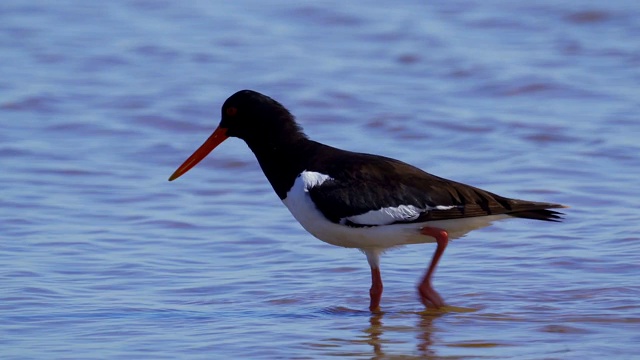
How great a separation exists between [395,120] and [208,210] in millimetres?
3203

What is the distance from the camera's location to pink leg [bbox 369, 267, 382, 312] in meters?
7.10

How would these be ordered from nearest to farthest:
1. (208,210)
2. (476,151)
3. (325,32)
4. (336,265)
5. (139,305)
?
1. (139,305)
2. (336,265)
3. (208,210)
4. (476,151)
5. (325,32)

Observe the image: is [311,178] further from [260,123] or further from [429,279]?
[429,279]

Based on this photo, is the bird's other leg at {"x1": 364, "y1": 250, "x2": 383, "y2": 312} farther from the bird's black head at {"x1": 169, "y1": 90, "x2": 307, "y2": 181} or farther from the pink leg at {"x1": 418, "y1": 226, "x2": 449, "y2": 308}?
the bird's black head at {"x1": 169, "y1": 90, "x2": 307, "y2": 181}

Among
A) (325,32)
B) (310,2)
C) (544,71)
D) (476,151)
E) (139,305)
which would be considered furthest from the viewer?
(310,2)

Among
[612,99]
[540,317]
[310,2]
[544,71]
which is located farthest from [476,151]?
[310,2]

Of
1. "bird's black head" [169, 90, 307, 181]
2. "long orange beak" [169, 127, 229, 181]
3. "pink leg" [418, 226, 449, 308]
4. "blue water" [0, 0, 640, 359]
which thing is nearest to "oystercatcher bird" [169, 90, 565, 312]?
"pink leg" [418, 226, 449, 308]

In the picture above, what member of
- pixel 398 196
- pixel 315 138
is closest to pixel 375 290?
pixel 398 196

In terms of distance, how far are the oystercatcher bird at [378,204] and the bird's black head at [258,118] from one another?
0.19 metres

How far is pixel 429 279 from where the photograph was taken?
279 inches

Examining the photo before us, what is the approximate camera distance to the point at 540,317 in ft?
22.0

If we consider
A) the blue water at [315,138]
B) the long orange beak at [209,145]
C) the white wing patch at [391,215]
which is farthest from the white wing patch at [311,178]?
the long orange beak at [209,145]

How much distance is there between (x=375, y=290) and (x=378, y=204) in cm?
49

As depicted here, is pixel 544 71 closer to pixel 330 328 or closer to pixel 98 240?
pixel 98 240
